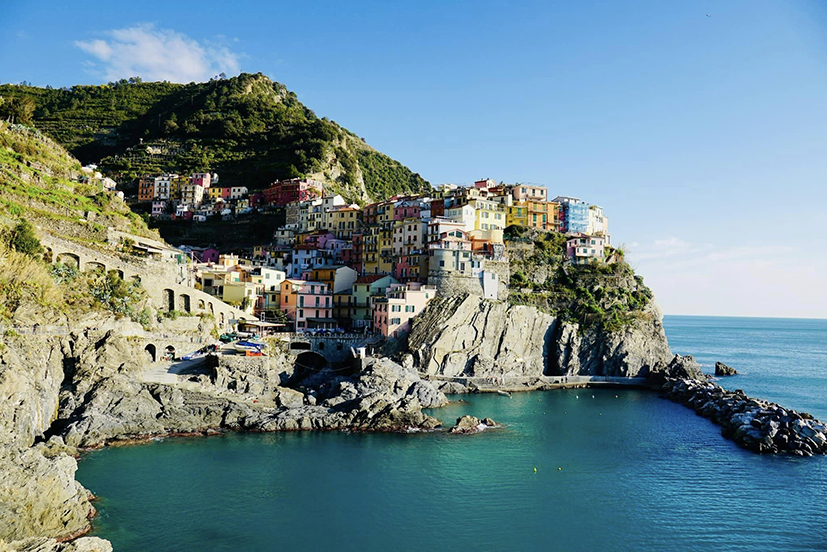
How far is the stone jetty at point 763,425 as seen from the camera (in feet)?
124

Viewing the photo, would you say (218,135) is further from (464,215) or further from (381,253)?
(464,215)

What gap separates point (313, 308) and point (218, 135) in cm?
6569

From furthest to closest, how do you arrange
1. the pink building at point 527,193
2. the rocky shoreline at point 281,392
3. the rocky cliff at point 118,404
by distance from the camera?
the pink building at point 527,193, the rocky shoreline at point 281,392, the rocky cliff at point 118,404

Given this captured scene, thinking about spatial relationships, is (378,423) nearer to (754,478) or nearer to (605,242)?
(754,478)

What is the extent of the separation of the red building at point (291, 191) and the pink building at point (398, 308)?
3274 centimetres

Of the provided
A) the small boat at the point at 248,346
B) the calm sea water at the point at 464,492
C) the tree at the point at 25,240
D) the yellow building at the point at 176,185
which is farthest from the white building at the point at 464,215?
the yellow building at the point at 176,185

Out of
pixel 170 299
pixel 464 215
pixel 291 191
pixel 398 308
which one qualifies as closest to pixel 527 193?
pixel 464 215

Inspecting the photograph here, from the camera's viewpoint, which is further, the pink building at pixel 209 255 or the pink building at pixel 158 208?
the pink building at pixel 158 208

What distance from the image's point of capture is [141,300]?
4450 centimetres

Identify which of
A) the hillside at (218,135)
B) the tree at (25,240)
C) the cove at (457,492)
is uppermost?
the hillside at (218,135)

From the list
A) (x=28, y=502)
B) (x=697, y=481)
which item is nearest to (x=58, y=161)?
(x=28, y=502)

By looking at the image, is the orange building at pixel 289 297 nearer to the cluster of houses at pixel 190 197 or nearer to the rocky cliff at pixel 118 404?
the rocky cliff at pixel 118 404

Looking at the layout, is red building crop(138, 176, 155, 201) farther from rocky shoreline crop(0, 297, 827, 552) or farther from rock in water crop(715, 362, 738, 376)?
rock in water crop(715, 362, 738, 376)

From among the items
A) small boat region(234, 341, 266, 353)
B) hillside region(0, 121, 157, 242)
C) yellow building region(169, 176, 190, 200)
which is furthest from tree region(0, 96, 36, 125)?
small boat region(234, 341, 266, 353)
